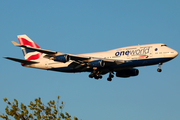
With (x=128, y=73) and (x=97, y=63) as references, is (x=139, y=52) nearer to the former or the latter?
(x=97, y=63)

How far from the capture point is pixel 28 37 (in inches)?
2494

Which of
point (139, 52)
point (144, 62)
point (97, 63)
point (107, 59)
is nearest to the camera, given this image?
point (144, 62)

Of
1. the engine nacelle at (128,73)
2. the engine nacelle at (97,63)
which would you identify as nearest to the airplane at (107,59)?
the engine nacelle at (97,63)

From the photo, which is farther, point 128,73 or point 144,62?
point 128,73

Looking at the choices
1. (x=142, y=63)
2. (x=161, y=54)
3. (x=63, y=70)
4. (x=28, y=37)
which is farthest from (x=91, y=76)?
(x=28, y=37)

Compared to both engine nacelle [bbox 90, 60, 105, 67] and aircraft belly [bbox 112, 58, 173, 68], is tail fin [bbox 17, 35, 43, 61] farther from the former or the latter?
aircraft belly [bbox 112, 58, 173, 68]

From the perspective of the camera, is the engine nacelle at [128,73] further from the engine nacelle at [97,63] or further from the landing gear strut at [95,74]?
the engine nacelle at [97,63]

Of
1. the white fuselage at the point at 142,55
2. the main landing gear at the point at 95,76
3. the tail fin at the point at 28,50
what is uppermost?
the tail fin at the point at 28,50

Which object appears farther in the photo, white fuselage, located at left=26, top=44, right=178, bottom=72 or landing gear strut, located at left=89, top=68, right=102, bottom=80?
landing gear strut, located at left=89, top=68, right=102, bottom=80

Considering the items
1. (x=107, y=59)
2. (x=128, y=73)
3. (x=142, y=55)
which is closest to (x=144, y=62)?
(x=142, y=55)

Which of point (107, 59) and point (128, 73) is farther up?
point (107, 59)

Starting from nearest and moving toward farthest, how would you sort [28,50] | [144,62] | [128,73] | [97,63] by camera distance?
[144,62] → [97,63] → [128,73] → [28,50]

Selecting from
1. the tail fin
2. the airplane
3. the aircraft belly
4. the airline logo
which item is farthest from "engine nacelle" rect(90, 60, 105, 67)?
the tail fin

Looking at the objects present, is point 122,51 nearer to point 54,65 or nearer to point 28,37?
point 54,65
